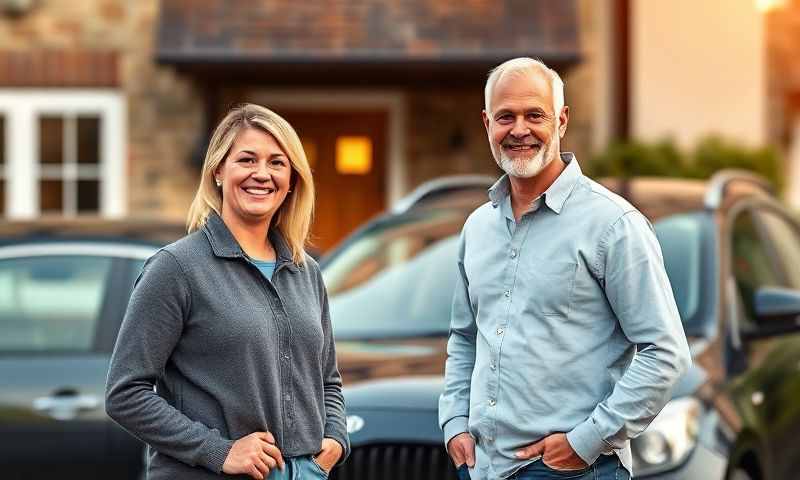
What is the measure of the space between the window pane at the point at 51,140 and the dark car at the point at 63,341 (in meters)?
7.03

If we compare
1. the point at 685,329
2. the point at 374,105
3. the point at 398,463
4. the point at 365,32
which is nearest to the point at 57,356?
the point at 398,463

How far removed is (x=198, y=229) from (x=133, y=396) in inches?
17.1

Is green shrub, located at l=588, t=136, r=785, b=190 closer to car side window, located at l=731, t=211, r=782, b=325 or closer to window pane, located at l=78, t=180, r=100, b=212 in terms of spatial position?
window pane, located at l=78, t=180, r=100, b=212

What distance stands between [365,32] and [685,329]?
771 cm

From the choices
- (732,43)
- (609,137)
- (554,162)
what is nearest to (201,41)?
(609,137)

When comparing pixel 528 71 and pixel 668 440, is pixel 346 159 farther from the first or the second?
pixel 528 71

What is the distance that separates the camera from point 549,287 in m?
3.45

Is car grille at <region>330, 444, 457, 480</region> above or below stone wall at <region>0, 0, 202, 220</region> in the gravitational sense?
below

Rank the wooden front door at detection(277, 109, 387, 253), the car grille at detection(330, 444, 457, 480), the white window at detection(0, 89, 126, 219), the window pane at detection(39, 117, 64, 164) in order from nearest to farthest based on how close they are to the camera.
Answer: the car grille at detection(330, 444, 457, 480) → the white window at detection(0, 89, 126, 219) → the window pane at detection(39, 117, 64, 164) → the wooden front door at detection(277, 109, 387, 253)

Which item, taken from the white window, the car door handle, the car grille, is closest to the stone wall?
the white window

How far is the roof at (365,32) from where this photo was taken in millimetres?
12602

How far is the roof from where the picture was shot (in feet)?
41.3

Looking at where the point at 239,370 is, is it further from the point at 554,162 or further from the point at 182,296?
the point at 554,162

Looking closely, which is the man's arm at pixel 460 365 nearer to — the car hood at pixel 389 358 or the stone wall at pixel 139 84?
the car hood at pixel 389 358
